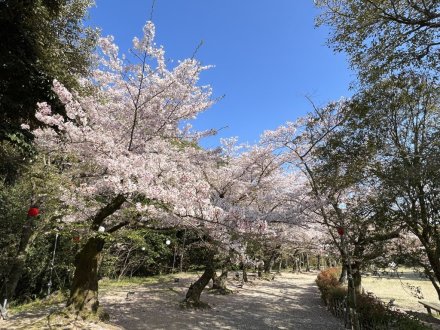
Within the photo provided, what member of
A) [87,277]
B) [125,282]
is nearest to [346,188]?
[87,277]

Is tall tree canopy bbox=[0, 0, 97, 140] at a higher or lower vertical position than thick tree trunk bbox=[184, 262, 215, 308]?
higher

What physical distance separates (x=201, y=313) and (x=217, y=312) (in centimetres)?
64

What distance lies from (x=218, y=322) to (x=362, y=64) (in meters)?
7.73

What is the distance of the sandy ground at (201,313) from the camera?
835cm

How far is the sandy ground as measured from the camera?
8.35 meters

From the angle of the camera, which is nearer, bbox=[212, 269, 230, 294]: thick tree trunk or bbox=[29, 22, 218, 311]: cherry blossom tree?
bbox=[29, 22, 218, 311]: cherry blossom tree

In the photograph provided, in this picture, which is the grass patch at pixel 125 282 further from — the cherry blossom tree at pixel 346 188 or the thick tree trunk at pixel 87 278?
the cherry blossom tree at pixel 346 188

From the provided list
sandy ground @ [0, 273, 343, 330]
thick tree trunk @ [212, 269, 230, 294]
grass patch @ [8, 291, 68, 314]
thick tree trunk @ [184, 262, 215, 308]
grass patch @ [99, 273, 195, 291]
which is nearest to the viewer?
sandy ground @ [0, 273, 343, 330]

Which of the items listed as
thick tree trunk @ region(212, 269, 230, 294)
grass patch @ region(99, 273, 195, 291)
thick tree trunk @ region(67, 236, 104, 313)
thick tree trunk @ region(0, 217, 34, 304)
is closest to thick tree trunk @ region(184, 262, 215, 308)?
thick tree trunk @ region(212, 269, 230, 294)

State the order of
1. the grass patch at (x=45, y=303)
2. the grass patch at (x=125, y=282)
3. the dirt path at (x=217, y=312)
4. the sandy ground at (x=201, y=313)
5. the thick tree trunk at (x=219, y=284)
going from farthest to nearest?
the grass patch at (x=125, y=282), the thick tree trunk at (x=219, y=284), the grass patch at (x=45, y=303), the dirt path at (x=217, y=312), the sandy ground at (x=201, y=313)

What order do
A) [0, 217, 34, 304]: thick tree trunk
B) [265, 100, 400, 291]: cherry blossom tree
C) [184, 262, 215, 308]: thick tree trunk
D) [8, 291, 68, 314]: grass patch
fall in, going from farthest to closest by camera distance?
[184, 262, 215, 308]: thick tree trunk < [0, 217, 34, 304]: thick tree trunk < [8, 291, 68, 314]: grass patch < [265, 100, 400, 291]: cherry blossom tree

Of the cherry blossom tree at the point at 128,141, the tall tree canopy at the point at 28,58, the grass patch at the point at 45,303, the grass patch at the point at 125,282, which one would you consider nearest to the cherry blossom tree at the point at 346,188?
the cherry blossom tree at the point at 128,141

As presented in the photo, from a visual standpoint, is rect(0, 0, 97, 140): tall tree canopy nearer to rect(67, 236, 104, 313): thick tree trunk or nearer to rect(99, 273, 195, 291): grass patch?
rect(67, 236, 104, 313): thick tree trunk

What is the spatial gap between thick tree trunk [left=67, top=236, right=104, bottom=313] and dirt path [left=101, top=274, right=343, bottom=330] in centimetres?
107
